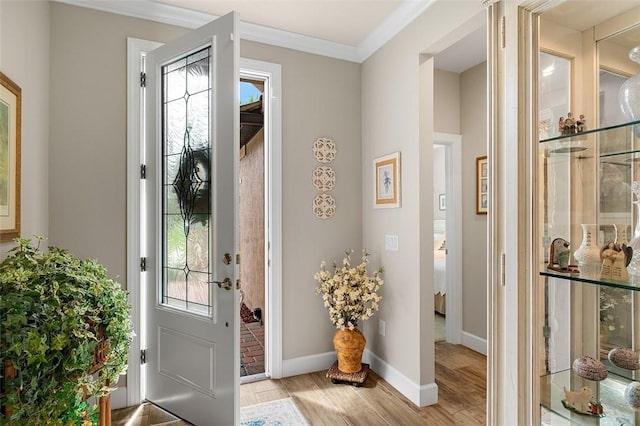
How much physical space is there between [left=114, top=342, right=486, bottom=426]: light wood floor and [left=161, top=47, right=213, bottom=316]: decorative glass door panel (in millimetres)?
848

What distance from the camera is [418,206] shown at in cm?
240

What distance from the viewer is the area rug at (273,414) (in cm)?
218

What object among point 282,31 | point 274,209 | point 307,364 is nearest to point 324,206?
point 274,209

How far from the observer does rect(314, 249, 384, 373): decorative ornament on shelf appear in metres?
2.67

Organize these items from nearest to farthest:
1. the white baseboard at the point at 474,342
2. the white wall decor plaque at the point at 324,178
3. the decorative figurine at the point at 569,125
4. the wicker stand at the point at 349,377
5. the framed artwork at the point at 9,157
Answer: the decorative figurine at the point at 569,125
the framed artwork at the point at 9,157
the wicker stand at the point at 349,377
the white wall decor plaque at the point at 324,178
the white baseboard at the point at 474,342

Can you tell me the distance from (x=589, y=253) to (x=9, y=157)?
2423 millimetres

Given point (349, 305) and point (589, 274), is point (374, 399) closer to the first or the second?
point (349, 305)

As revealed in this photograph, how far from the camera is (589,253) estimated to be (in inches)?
47.1

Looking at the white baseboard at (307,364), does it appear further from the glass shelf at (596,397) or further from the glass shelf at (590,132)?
the glass shelf at (590,132)

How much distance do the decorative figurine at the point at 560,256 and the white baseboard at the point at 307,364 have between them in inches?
82.5

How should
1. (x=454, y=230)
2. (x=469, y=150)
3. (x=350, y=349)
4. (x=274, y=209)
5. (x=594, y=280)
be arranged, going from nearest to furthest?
(x=594, y=280), (x=350, y=349), (x=274, y=209), (x=469, y=150), (x=454, y=230)

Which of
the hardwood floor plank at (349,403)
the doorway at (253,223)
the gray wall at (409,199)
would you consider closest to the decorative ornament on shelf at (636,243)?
the gray wall at (409,199)

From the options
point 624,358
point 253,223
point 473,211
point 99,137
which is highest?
point 99,137

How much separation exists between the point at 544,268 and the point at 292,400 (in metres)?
1.89
